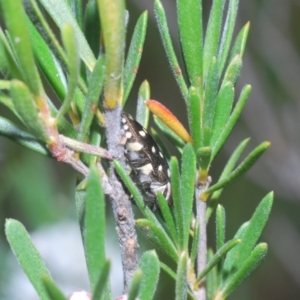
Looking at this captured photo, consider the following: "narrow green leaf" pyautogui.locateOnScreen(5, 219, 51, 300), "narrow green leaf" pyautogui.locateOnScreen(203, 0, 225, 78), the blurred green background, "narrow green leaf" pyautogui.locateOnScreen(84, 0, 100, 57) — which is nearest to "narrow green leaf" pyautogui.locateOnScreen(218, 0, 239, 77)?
"narrow green leaf" pyautogui.locateOnScreen(203, 0, 225, 78)

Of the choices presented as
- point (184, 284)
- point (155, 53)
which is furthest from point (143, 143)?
point (155, 53)

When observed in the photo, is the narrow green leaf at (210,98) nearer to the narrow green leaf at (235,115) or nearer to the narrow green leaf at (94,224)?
the narrow green leaf at (235,115)

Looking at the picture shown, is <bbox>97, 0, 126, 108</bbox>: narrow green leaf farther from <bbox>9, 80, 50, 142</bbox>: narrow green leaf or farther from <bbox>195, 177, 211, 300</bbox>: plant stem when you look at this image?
<bbox>195, 177, 211, 300</bbox>: plant stem

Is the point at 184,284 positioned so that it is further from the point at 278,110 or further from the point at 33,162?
the point at 278,110

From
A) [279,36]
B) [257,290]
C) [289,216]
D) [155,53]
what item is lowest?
[257,290]

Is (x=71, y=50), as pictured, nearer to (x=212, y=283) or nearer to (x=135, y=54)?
(x=135, y=54)

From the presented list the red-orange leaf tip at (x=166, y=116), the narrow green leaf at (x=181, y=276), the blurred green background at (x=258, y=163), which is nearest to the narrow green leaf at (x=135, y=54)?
the red-orange leaf tip at (x=166, y=116)
